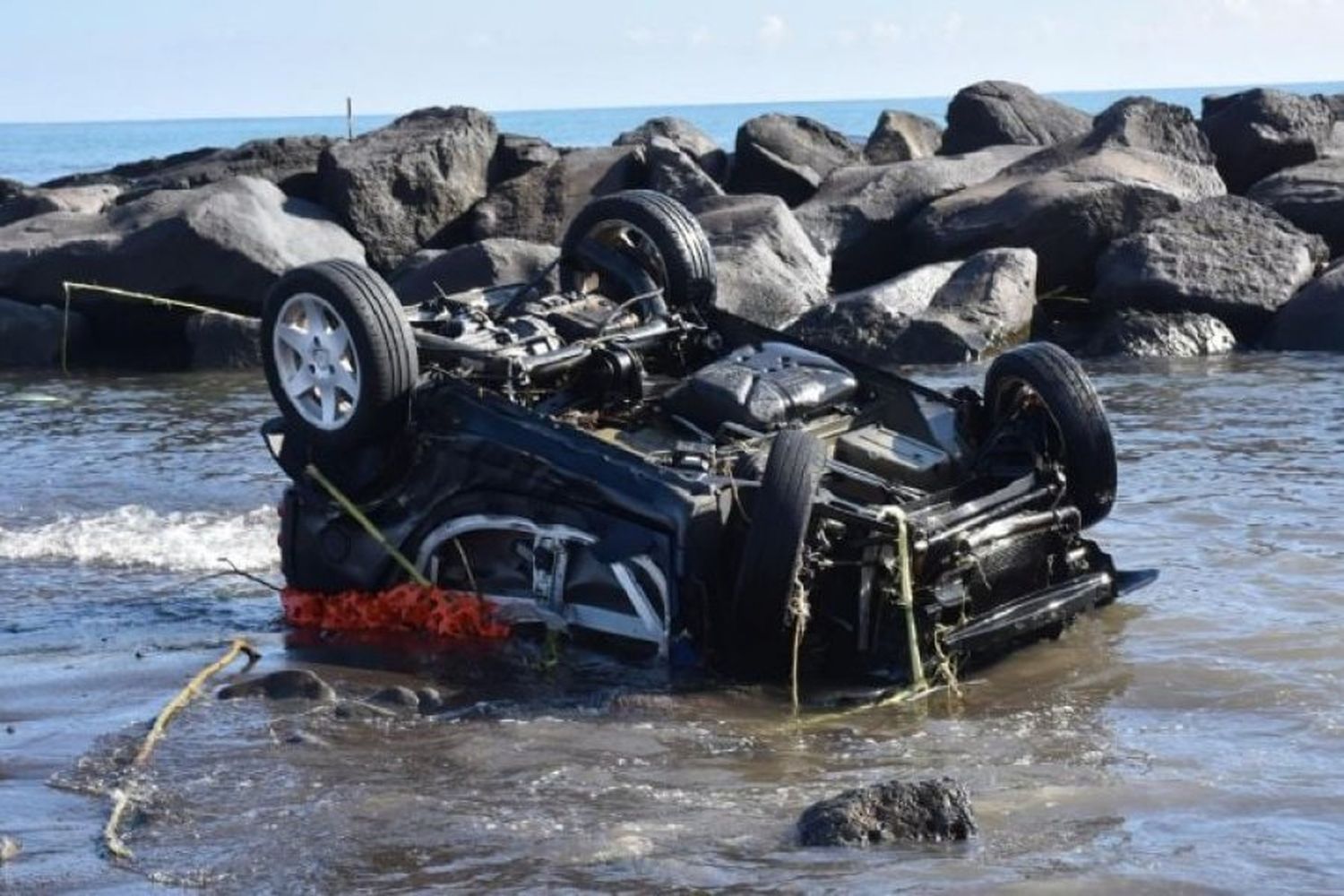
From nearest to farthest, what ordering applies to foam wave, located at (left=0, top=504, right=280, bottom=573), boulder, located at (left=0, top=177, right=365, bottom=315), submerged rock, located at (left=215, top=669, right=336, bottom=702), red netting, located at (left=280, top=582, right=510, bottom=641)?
1. submerged rock, located at (left=215, top=669, right=336, bottom=702)
2. red netting, located at (left=280, top=582, right=510, bottom=641)
3. foam wave, located at (left=0, top=504, right=280, bottom=573)
4. boulder, located at (left=0, top=177, right=365, bottom=315)

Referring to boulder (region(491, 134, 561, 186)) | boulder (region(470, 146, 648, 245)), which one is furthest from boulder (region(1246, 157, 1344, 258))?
boulder (region(491, 134, 561, 186))

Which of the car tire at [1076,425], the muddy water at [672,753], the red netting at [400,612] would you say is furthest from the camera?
the car tire at [1076,425]

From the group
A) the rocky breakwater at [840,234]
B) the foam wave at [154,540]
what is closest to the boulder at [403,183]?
the rocky breakwater at [840,234]

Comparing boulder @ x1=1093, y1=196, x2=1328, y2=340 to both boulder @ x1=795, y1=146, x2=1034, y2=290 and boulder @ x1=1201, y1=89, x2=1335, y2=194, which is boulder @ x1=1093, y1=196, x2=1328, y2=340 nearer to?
boulder @ x1=795, y1=146, x2=1034, y2=290

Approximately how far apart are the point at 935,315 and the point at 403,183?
6.67 m

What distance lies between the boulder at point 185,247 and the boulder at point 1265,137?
9099 mm

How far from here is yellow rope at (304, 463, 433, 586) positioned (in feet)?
28.3

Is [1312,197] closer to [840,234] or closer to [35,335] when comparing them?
[840,234]

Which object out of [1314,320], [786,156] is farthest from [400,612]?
[786,156]

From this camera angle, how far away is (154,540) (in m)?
11.4

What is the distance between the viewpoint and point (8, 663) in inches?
349

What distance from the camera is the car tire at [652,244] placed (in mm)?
9836

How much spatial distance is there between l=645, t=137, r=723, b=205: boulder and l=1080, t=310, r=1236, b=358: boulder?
4815 mm

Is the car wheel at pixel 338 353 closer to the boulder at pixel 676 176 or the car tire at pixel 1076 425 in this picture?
the car tire at pixel 1076 425
